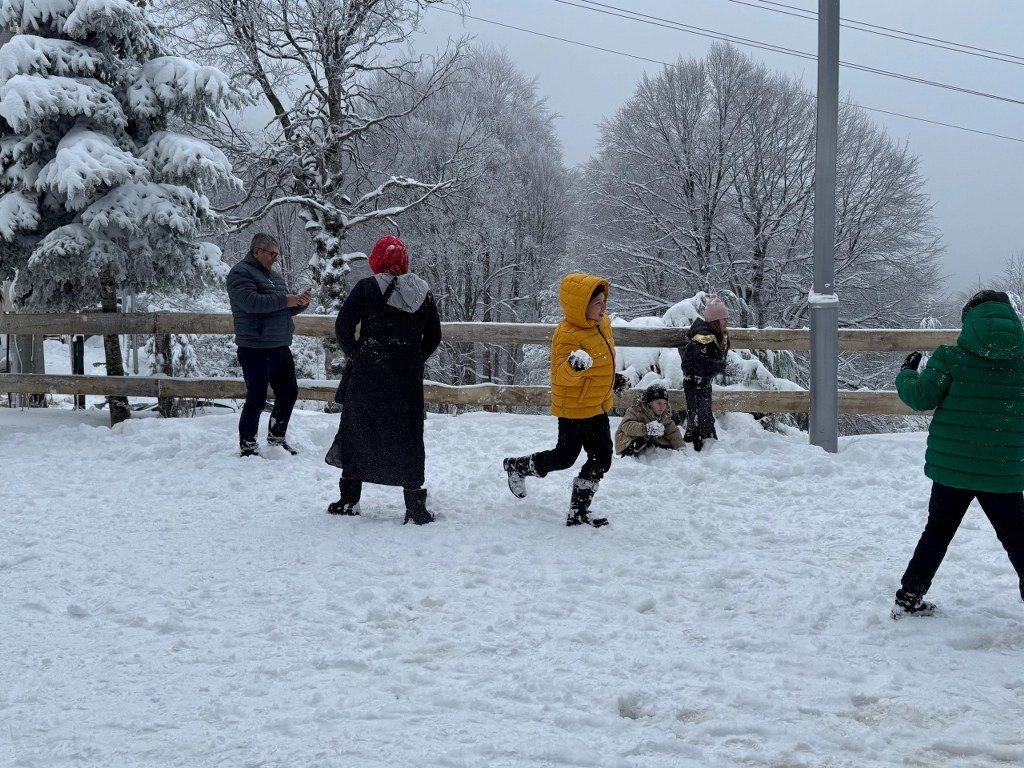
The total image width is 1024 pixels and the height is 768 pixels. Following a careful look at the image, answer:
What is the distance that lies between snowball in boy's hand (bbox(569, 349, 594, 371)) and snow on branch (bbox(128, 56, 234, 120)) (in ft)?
20.0

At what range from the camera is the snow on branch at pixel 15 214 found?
877 cm

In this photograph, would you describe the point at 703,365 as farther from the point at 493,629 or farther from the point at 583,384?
the point at 493,629

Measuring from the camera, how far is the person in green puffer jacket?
3896 mm

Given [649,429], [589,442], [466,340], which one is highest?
[466,340]

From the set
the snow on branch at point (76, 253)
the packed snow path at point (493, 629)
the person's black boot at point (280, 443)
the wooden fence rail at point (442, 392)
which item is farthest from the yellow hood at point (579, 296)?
the snow on branch at point (76, 253)

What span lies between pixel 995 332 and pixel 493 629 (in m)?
2.69

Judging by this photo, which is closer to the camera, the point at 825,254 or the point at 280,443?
the point at 280,443

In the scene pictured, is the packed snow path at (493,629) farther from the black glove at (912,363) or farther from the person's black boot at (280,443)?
the black glove at (912,363)

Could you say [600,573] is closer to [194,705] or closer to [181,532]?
[194,705]

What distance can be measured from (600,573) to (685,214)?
2273cm

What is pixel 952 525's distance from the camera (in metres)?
4.06

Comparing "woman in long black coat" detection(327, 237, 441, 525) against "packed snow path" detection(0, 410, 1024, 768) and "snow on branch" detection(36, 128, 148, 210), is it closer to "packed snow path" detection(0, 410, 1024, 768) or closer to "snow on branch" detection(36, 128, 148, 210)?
"packed snow path" detection(0, 410, 1024, 768)

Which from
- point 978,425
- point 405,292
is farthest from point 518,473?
point 978,425

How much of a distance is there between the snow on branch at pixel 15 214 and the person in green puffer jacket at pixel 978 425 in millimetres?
8676
